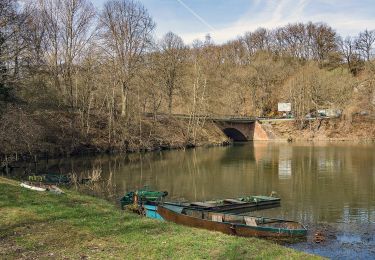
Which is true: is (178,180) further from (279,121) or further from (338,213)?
(279,121)

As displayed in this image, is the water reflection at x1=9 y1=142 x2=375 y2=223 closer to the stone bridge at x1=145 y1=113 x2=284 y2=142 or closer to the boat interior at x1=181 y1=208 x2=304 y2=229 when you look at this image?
the boat interior at x1=181 y1=208 x2=304 y2=229

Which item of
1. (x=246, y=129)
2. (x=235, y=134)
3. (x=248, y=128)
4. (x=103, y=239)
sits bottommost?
(x=103, y=239)

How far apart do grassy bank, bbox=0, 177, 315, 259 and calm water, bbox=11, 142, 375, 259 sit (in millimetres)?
4940

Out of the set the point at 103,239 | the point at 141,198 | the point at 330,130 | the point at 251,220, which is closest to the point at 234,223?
the point at 251,220

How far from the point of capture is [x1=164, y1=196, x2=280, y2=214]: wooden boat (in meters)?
20.6

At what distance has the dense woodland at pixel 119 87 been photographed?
34.7 m

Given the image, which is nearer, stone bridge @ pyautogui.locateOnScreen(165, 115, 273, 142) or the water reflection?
the water reflection

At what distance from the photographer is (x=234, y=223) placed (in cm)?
1622

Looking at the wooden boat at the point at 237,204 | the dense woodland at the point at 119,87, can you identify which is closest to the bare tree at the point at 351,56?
the dense woodland at the point at 119,87

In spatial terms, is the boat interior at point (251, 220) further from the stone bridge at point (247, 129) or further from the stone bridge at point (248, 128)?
the stone bridge at point (247, 129)

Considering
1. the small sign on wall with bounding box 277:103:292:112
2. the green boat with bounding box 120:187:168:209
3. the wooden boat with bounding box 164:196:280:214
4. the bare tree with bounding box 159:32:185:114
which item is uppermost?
the bare tree with bounding box 159:32:185:114

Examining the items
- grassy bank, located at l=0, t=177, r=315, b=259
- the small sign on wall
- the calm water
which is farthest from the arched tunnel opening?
grassy bank, located at l=0, t=177, r=315, b=259

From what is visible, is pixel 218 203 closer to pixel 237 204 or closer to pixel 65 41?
pixel 237 204

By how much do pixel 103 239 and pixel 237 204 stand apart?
1180cm
